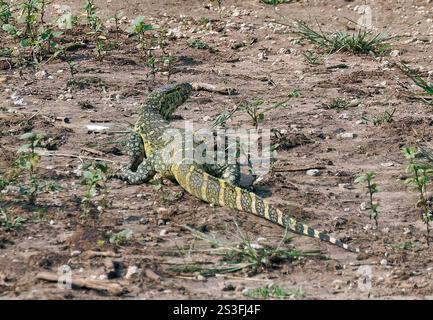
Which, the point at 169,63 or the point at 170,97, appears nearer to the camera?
the point at 170,97

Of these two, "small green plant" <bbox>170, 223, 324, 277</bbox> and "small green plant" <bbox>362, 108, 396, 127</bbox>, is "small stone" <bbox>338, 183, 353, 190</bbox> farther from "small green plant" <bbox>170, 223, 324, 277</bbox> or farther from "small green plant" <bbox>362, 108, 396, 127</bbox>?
"small green plant" <bbox>362, 108, 396, 127</bbox>

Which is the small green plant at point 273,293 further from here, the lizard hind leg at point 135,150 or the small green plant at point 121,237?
the lizard hind leg at point 135,150

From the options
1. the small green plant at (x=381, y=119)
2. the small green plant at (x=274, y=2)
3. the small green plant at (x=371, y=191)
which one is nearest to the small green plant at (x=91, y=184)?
the small green plant at (x=371, y=191)

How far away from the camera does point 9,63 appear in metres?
12.4

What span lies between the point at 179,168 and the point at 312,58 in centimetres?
442

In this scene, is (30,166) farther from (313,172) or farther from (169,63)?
(169,63)

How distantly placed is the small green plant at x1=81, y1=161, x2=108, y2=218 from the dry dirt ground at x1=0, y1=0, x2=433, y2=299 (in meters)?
0.10

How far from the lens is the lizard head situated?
10.3 meters

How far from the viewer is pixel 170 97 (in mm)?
10375

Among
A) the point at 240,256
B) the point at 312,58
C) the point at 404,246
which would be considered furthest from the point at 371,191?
the point at 312,58

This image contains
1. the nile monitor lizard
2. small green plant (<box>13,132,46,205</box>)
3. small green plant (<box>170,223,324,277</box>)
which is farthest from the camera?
small green plant (<box>13,132,46,205</box>)

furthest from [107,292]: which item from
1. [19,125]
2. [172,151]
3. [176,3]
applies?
[176,3]

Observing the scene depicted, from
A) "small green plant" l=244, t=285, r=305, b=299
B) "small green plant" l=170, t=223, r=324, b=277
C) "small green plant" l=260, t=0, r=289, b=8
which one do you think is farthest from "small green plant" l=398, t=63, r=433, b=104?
"small green plant" l=260, t=0, r=289, b=8

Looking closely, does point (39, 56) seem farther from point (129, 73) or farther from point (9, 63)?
point (129, 73)
